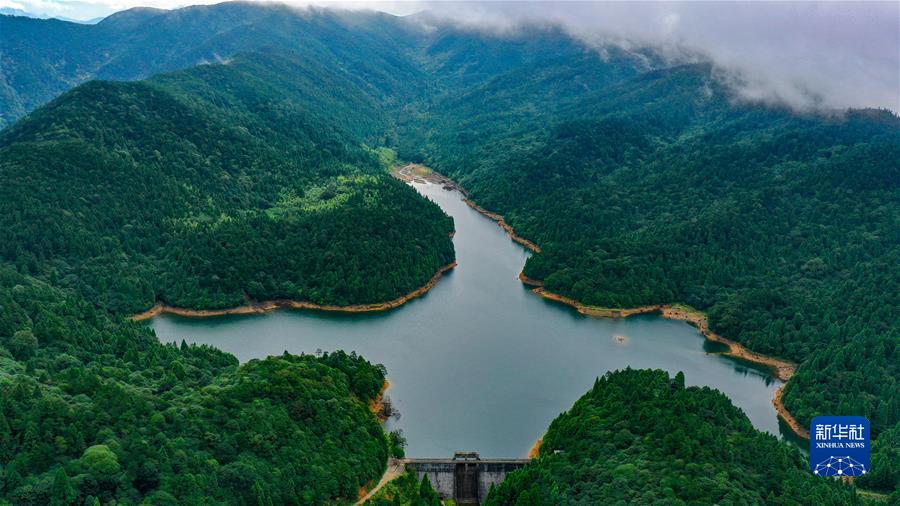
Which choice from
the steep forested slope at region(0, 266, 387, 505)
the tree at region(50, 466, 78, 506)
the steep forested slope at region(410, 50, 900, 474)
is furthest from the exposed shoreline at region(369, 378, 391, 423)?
the steep forested slope at region(410, 50, 900, 474)

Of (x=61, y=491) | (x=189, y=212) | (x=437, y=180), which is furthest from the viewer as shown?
(x=437, y=180)

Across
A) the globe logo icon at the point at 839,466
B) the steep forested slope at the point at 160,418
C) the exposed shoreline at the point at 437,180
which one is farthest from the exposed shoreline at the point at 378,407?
the exposed shoreline at the point at 437,180

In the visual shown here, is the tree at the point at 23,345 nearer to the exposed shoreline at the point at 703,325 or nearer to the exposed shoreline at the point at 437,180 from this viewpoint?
the exposed shoreline at the point at 703,325

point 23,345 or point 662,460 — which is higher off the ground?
point 23,345

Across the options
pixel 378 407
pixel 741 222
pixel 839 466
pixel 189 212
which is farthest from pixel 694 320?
pixel 189 212

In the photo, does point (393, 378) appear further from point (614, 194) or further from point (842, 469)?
point (614, 194)

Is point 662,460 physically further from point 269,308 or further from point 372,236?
point 372,236

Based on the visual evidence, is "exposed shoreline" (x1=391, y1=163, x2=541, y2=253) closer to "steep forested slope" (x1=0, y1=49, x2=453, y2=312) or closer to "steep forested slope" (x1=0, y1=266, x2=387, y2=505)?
"steep forested slope" (x1=0, y1=49, x2=453, y2=312)

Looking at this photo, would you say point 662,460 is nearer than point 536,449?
Yes
